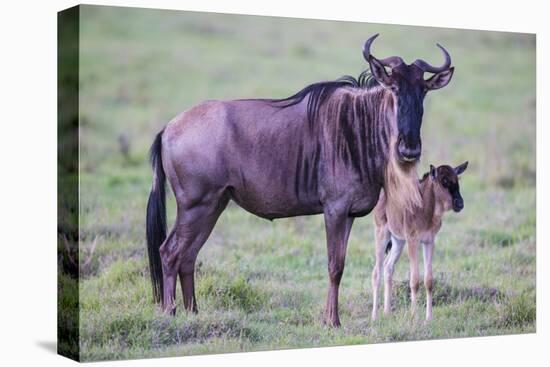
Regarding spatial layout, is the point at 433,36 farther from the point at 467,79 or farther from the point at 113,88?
the point at 113,88

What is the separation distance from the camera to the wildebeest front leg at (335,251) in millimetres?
9594

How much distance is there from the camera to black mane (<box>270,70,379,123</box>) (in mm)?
9719

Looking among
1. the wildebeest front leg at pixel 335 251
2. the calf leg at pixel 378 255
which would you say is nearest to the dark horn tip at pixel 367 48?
the wildebeest front leg at pixel 335 251

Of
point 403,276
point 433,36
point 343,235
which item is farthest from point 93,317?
point 433,36

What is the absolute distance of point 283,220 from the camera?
38.3ft

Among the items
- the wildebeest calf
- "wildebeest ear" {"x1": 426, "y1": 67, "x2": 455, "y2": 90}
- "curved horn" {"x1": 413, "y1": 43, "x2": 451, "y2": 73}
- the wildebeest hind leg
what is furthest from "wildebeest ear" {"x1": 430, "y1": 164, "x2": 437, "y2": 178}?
the wildebeest hind leg

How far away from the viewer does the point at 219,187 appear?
948cm

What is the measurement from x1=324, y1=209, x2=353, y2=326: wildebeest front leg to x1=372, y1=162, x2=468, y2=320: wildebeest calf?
1.58 feet

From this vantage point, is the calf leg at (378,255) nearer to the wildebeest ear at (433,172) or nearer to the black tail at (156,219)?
the wildebeest ear at (433,172)

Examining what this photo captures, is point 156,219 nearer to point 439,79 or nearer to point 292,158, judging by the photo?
point 292,158

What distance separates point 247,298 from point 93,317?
153 centimetres

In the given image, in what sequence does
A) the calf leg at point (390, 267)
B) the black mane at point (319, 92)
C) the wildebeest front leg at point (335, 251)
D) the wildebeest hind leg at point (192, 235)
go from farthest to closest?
1. the calf leg at point (390, 267)
2. the black mane at point (319, 92)
3. the wildebeest front leg at point (335, 251)
4. the wildebeest hind leg at point (192, 235)

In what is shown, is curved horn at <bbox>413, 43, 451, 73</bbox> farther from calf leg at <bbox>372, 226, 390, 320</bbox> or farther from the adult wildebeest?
calf leg at <bbox>372, 226, 390, 320</bbox>

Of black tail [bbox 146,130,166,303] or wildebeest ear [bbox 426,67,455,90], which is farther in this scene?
wildebeest ear [bbox 426,67,455,90]
